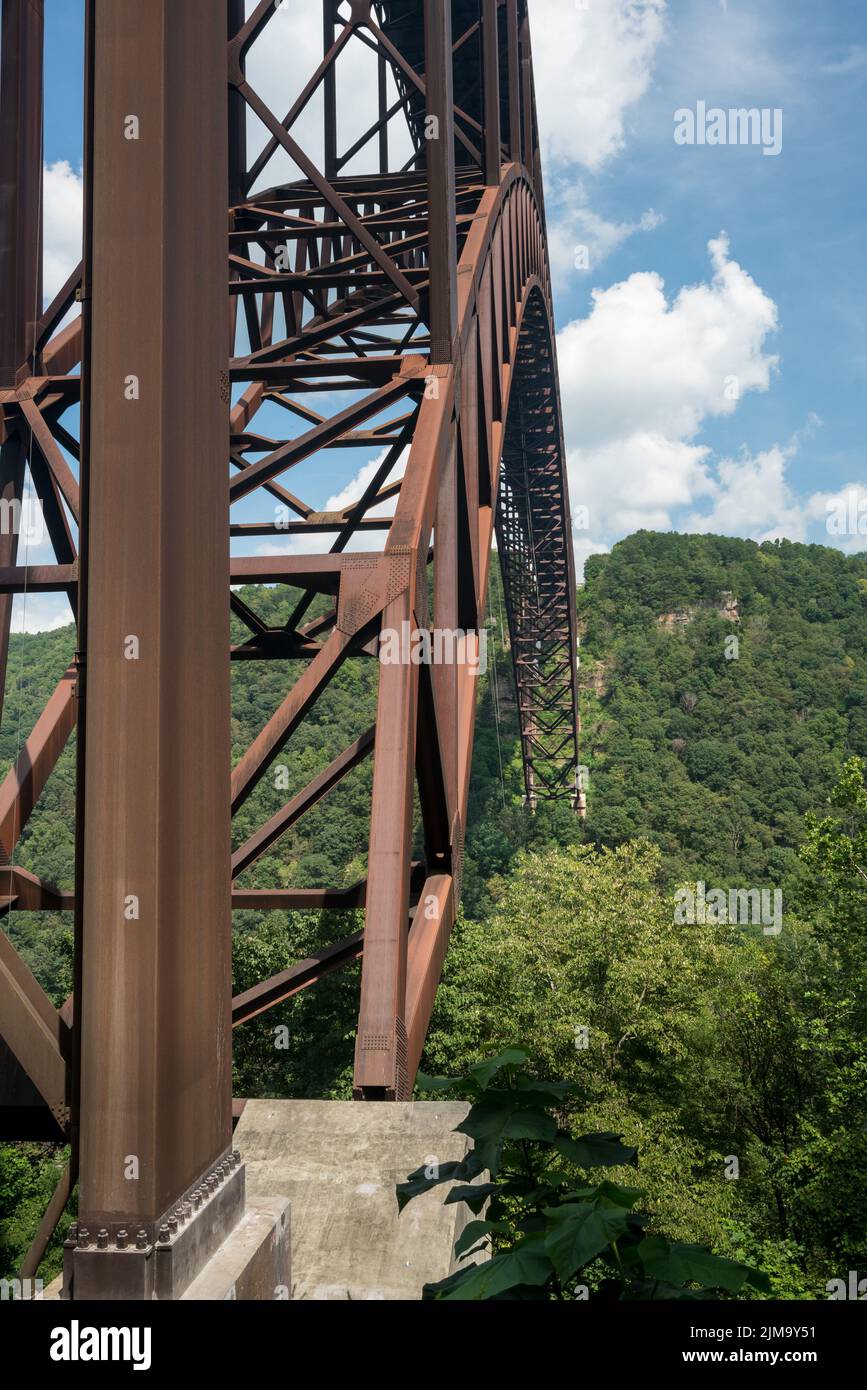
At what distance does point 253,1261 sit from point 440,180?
27.8 feet

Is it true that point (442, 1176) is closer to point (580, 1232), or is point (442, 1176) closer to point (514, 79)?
point (580, 1232)

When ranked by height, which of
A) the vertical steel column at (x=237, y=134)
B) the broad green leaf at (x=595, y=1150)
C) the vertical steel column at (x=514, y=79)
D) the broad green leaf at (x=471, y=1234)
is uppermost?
the vertical steel column at (x=514, y=79)

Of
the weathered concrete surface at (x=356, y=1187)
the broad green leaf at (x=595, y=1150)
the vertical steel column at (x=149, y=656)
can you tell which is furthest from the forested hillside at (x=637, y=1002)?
the weathered concrete surface at (x=356, y=1187)

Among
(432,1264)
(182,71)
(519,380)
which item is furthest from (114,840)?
(519,380)

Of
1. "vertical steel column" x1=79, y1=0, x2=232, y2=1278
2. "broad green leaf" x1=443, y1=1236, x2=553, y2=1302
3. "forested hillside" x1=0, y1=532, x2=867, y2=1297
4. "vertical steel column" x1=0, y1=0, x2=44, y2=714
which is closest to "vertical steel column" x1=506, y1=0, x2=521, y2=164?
"forested hillside" x1=0, y1=532, x2=867, y2=1297

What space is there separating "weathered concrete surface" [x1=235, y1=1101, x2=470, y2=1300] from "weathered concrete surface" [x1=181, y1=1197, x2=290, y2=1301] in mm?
824

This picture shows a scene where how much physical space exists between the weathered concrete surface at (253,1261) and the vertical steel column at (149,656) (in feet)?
0.82

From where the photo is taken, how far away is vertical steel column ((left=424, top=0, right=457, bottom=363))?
9109mm

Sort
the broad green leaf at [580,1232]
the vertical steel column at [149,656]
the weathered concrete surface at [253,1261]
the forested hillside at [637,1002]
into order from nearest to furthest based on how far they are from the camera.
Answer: the broad green leaf at [580,1232], the vertical steel column at [149,656], the weathered concrete surface at [253,1261], the forested hillside at [637,1002]

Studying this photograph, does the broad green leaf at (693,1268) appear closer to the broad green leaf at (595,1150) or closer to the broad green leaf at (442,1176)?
the broad green leaf at (595,1150)

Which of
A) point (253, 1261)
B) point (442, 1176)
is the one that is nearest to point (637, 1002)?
point (253, 1261)

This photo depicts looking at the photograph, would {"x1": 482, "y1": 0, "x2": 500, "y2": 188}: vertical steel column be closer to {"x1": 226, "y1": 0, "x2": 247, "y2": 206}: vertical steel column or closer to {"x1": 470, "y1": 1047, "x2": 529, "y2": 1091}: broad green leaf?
{"x1": 226, "y1": 0, "x2": 247, "y2": 206}: vertical steel column

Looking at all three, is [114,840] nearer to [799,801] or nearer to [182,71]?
[182,71]

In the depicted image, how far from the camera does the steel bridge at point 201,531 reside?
104 inches
